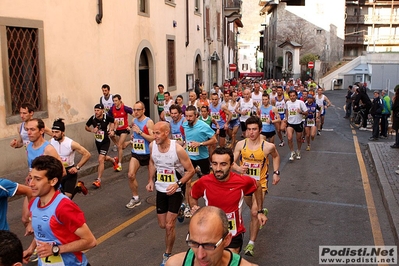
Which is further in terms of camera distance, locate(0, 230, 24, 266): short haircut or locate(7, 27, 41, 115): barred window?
locate(7, 27, 41, 115): barred window

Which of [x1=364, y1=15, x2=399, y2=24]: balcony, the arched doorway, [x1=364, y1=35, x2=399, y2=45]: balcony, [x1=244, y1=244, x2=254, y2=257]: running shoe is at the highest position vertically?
[x1=364, y1=15, x2=399, y2=24]: balcony

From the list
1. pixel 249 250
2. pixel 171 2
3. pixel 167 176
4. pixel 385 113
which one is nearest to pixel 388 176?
pixel 249 250

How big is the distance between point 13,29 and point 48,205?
7931mm

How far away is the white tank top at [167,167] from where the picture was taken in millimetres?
6031

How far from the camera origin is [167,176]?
6055mm

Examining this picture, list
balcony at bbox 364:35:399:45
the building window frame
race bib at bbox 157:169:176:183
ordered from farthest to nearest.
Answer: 1. balcony at bbox 364:35:399:45
2. the building window frame
3. race bib at bbox 157:169:176:183

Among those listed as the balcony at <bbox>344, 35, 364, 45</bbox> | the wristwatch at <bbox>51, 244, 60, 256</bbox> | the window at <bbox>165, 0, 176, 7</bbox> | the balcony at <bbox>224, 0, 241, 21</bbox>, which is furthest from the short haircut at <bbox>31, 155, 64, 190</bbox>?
the balcony at <bbox>344, 35, 364, 45</bbox>

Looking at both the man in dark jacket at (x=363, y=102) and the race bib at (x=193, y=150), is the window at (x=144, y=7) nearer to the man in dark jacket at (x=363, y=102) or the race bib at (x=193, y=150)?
the race bib at (x=193, y=150)

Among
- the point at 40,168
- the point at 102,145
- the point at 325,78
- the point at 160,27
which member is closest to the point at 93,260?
the point at 40,168

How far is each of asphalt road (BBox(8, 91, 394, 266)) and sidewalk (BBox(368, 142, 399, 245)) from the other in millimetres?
170

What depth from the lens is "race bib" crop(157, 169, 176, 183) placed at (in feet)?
19.8

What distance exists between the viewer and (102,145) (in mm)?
9992

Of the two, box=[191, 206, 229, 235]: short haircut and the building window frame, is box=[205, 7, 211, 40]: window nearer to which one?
the building window frame

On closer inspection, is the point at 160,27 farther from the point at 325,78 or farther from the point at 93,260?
the point at 325,78
